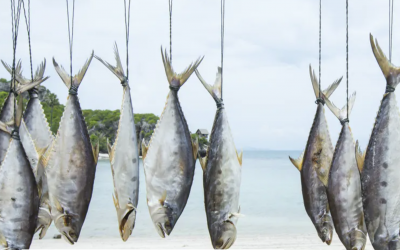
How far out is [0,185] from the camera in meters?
2.83

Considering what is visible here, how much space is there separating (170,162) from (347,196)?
1.19m

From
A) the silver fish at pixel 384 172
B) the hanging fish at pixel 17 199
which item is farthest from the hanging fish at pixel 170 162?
the silver fish at pixel 384 172

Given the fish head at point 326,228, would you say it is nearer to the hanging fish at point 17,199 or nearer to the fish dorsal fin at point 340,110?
the fish dorsal fin at point 340,110

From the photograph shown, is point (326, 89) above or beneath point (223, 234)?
above

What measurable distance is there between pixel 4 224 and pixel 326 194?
2.09 m

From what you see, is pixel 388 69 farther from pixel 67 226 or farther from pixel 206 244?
pixel 206 244

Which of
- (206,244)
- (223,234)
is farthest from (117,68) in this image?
(206,244)

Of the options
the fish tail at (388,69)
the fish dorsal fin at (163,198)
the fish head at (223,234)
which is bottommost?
the fish head at (223,234)

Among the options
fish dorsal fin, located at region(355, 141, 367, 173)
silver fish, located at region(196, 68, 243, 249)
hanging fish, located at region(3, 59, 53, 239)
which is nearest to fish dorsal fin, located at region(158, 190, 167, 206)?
silver fish, located at region(196, 68, 243, 249)

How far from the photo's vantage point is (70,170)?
299 cm

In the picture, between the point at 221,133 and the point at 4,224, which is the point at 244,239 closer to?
the point at 221,133

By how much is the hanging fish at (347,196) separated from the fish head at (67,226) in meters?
1.71

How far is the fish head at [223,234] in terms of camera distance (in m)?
3.09

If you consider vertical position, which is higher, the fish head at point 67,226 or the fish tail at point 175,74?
the fish tail at point 175,74
